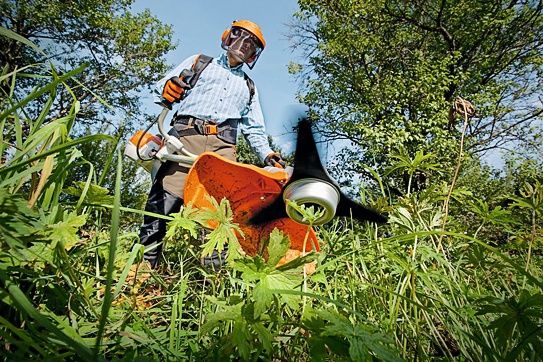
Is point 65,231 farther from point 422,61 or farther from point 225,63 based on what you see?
point 422,61

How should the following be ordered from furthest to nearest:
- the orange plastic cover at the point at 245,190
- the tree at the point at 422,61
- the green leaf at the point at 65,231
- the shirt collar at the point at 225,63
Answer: the tree at the point at 422,61
the shirt collar at the point at 225,63
the orange plastic cover at the point at 245,190
the green leaf at the point at 65,231

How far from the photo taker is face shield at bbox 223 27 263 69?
9.24 feet

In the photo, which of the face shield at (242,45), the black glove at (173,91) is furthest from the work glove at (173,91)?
the face shield at (242,45)

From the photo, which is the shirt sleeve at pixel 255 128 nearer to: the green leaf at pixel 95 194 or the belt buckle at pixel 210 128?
the belt buckle at pixel 210 128

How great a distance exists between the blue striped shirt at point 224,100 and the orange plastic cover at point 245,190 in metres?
0.95

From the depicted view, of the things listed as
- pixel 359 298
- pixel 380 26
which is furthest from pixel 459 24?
pixel 359 298

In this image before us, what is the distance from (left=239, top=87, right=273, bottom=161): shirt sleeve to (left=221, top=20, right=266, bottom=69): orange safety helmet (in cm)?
25

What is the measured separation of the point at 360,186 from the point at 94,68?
12788 millimetres

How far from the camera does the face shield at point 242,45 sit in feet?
9.24

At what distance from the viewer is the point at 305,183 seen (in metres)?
1.36

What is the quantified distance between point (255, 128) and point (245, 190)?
1260 millimetres

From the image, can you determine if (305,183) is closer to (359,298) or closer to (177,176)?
(359,298)

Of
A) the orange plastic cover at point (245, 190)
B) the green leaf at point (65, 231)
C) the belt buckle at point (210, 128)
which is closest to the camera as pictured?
the green leaf at point (65, 231)

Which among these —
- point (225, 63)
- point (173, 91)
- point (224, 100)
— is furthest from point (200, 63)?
point (173, 91)
